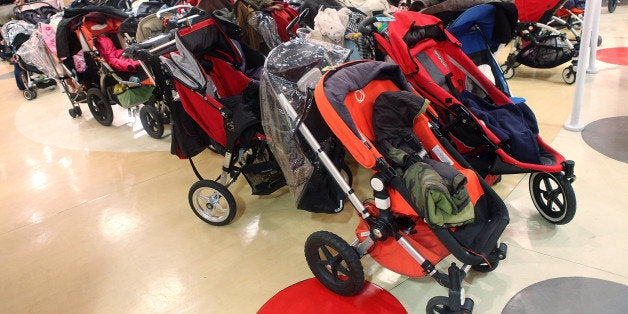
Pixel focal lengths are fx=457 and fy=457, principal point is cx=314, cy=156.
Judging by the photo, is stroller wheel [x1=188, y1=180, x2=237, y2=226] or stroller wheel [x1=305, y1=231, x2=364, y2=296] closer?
stroller wheel [x1=305, y1=231, x2=364, y2=296]

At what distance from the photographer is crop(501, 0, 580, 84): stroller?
3.83 metres

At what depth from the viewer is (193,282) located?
229 centimetres

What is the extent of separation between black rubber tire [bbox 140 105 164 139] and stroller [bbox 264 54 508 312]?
220cm

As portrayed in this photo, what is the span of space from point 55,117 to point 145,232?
2.94 meters

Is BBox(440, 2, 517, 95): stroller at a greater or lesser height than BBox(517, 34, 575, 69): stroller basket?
greater

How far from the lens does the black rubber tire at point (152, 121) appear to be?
3857mm

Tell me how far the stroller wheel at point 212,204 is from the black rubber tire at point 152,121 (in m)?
1.41

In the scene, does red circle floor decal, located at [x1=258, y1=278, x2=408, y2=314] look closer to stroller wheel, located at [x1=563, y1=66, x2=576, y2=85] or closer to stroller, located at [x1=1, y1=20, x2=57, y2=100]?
stroller wheel, located at [x1=563, y1=66, x2=576, y2=85]

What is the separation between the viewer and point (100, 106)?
4.34 m

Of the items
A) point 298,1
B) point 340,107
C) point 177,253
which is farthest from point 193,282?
point 298,1

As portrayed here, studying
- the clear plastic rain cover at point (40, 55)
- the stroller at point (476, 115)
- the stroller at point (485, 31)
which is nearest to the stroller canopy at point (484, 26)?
the stroller at point (485, 31)

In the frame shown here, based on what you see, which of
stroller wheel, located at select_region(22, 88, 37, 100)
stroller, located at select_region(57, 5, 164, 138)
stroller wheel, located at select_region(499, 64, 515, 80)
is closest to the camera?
stroller, located at select_region(57, 5, 164, 138)

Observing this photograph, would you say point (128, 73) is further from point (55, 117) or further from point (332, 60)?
point (332, 60)

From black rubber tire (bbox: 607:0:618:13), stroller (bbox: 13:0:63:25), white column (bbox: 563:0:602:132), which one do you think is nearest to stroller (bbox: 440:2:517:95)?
white column (bbox: 563:0:602:132)
